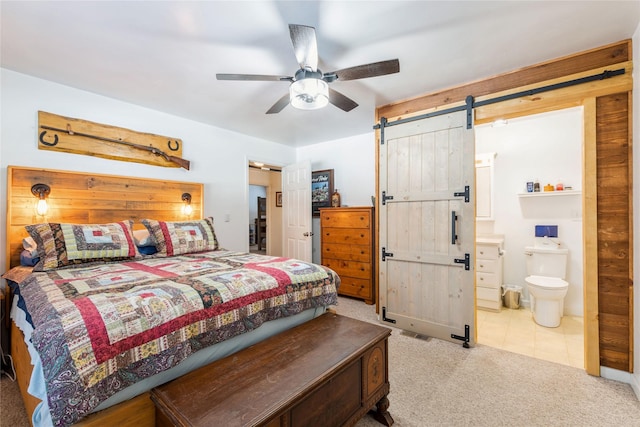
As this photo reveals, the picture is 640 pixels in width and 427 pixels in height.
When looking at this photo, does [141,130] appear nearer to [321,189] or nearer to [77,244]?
[77,244]

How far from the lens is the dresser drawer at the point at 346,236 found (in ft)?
12.8

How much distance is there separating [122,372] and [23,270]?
5.85ft

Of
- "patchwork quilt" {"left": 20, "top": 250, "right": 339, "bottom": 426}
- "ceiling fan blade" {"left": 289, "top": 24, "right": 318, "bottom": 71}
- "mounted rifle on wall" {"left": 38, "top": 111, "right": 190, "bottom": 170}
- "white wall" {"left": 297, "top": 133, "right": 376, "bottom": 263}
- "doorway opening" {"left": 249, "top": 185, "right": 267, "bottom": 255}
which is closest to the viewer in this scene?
"patchwork quilt" {"left": 20, "top": 250, "right": 339, "bottom": 426}

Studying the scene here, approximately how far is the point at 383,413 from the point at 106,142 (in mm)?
3530

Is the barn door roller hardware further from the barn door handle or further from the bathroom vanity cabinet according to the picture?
the bathroom vanity cabinet

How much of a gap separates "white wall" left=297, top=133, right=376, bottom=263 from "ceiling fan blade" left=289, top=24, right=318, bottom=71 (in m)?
2.64

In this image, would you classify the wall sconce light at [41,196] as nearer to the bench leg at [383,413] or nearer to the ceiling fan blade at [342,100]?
the ceiling fan blade at [342,100]

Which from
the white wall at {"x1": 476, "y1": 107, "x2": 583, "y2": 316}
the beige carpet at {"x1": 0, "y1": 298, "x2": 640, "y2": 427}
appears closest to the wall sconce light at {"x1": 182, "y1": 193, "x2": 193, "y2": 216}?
the beige carpet at {"x1": 0, "y1": 298, "x2": 640, "y2": 427}

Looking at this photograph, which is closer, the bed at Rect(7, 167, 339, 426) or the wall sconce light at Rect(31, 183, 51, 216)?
the bed at Rect(7, 167, 339, 426)

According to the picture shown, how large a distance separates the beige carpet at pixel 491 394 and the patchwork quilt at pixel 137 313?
81 centimetres

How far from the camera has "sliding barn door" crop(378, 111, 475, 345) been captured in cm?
262

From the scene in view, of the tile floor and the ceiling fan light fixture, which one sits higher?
the ceiling fan light fixture

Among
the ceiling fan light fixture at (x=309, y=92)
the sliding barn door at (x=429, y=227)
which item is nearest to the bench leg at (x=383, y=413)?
the sliding barn door at (x=429, y=227)

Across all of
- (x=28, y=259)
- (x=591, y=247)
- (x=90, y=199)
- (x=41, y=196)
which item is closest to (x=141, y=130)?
(x=90, y=199)
